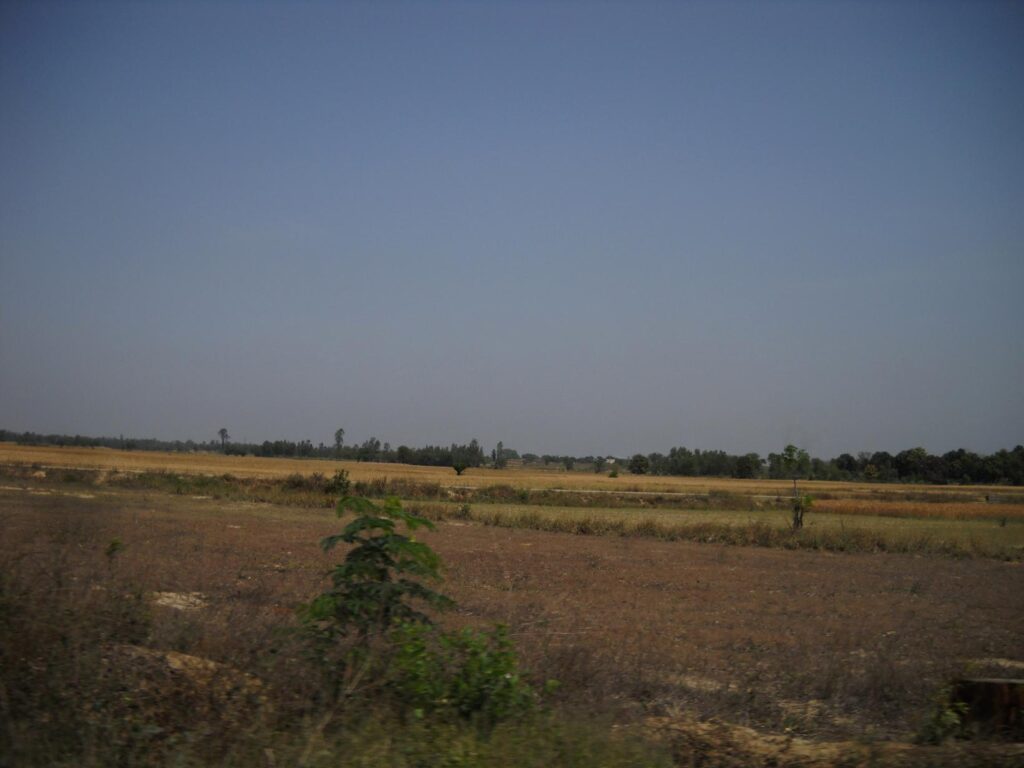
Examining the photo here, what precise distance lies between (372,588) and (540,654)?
2.39m

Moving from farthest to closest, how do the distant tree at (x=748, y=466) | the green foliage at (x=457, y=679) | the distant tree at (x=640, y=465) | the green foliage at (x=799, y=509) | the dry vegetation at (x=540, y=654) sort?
the distant tree at (x=640, y=465) → the distant tree at (x=748, y=466) → the green foliage at (x=799, y=509) → the green foliage at (x=457, y=679) → the dry vegetation at (x=540, y=654)

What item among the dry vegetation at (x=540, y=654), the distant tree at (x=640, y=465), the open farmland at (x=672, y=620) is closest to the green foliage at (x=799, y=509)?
the open farmland at (x=672, y=620)

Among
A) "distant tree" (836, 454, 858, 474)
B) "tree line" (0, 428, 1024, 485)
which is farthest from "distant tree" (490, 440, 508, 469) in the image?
"distant tree" (836, 454, 858, 474)

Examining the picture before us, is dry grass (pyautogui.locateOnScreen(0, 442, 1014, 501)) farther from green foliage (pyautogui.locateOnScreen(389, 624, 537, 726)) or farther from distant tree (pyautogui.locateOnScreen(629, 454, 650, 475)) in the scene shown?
distant tree (pyautogui.locateOnScreen(629, 454, 650, 475))

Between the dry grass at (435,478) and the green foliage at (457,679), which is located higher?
the green foliage at (457,679)

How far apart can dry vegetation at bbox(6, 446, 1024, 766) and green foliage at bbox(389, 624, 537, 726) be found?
13.3 inches

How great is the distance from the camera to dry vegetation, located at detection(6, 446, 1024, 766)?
5.16 meters

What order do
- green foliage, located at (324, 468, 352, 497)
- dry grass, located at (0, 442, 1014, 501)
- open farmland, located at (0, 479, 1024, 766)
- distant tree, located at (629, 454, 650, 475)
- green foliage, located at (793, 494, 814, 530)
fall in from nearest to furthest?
open farmland, located at (0, 479, 1024, 766) → green foliage, located at (793, 494, 814, 530) → green foliage, located at (324, 468, 352, 497) → dry grass, located at (0, 442, 1014, 501) → distant tree, located at (629, 454, 650, 475)

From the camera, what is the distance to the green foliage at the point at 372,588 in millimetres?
6231

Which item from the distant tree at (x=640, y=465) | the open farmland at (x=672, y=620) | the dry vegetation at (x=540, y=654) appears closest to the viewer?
the dry vegetation at (x=540, y=654)

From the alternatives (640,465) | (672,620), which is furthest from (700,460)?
(672,620)

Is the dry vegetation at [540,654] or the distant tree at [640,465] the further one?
the distant tree at [640,465]

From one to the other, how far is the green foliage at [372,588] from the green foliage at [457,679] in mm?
212

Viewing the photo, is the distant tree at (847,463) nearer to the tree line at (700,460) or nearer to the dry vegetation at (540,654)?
the tree line at (700,460)
